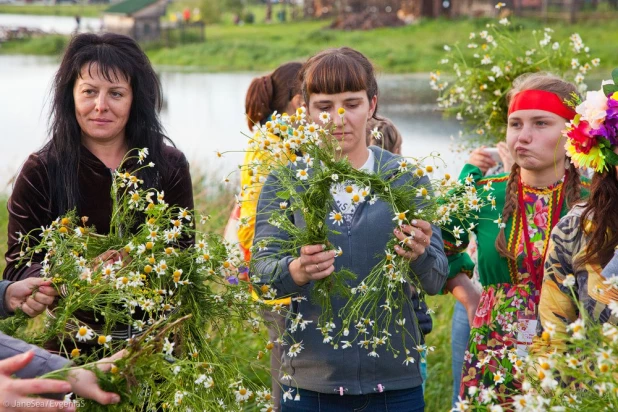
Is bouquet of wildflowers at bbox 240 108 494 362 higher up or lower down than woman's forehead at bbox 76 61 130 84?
lower down

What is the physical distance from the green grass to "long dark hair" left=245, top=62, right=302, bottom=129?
913 cm

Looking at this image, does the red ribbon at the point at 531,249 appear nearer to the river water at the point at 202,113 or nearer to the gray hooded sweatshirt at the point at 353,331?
the gray hooded sweatshirt at the point at 353,331

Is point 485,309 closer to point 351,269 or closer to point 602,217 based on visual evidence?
point 351,269

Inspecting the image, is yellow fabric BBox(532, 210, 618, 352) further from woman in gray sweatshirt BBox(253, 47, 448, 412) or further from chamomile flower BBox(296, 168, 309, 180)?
chamomile flower BBox(296, 168, 309, 180)

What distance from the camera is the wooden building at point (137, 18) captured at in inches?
544

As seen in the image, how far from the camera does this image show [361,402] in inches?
125

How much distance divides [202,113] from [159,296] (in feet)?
32.8

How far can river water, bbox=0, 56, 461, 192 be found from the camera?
32.1ft

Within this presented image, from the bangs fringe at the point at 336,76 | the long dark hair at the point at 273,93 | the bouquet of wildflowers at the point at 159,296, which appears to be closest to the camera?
the bouquet of wildflowers at the point at 159,296

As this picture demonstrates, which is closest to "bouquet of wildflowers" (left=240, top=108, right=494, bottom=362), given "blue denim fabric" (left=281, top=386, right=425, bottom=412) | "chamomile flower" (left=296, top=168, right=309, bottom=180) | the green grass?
"chamomile flower" (left=296, top=168, right=309, bottom=180)

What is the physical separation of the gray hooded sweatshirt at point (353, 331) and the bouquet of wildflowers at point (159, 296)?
23cm

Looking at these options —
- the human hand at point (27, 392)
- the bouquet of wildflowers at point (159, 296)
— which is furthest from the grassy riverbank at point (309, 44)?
the human hand at point (27, 392)

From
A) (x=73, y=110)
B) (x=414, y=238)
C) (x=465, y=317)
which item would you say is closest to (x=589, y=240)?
(x=414, y=238)

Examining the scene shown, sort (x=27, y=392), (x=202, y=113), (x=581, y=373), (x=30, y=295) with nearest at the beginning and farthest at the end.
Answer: (x=581, y=373) → (x=27, y=392) → (x=30, y=295) → (x=202, y=113)
